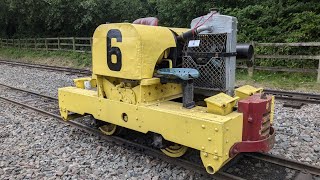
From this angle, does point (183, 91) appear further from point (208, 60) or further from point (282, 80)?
point (282, 80)

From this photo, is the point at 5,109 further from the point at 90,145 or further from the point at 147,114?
the point at 147,114

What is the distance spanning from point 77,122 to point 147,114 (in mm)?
2405

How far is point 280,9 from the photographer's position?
12.4m

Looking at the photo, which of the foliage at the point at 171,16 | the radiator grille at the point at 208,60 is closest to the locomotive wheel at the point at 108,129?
the radiator grille at the point at 208,60

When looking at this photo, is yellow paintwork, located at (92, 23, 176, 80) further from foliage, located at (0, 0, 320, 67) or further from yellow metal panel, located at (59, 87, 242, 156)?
foliage, located at (0, 0, 320, 67)

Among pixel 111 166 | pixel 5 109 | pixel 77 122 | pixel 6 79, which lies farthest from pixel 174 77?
pixel 6 79

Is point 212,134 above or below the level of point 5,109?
above

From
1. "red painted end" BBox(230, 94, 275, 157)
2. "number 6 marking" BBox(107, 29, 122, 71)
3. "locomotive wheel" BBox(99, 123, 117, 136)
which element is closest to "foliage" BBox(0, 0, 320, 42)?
"locomotive wheel" BBox(99, 123, 117, 136)

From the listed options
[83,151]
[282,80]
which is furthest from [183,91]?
[282,80]

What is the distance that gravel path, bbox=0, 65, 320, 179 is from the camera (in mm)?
3889

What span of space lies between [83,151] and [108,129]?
1.74 ft

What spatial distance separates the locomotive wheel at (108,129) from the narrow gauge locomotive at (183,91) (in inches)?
17.3

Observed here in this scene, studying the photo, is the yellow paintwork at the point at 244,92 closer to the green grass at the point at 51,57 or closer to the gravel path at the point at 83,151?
the gravel path at the point at 83,151

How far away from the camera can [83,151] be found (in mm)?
4566
